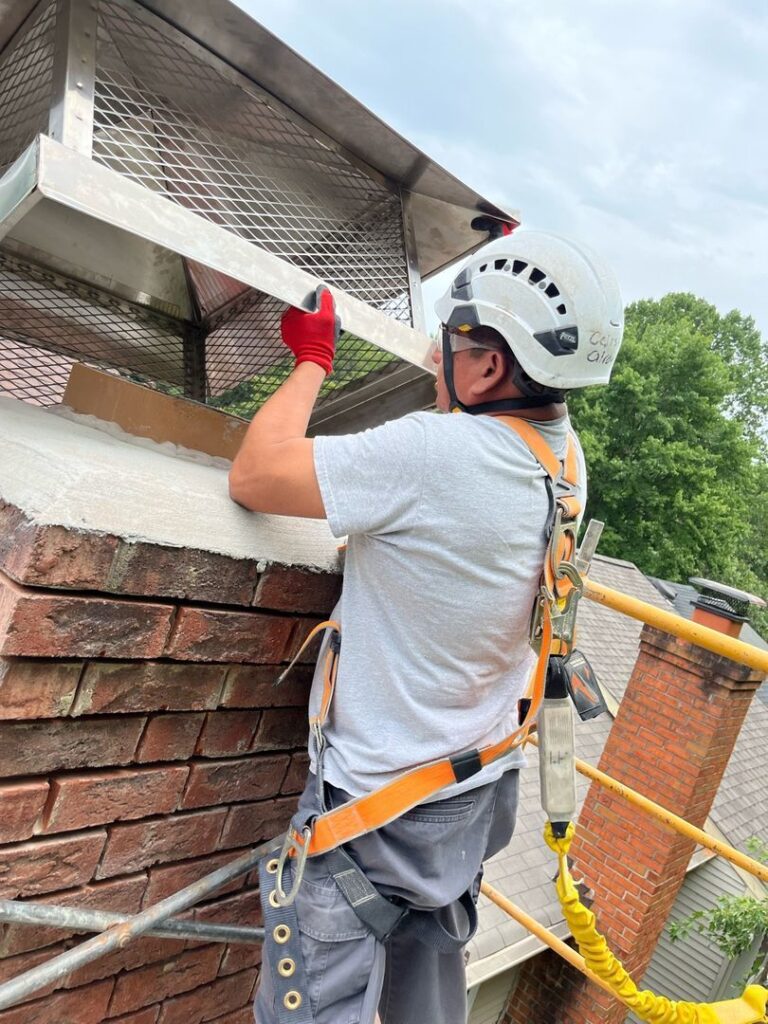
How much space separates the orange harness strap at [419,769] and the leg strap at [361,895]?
33mm

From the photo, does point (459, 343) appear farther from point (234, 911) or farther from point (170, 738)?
point (234, 911)

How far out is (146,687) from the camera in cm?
141

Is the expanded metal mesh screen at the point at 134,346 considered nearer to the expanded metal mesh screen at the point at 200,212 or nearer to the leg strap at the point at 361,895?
the expanded metal mesh screen at the point at 200,212

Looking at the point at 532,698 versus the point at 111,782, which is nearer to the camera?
the point at 111,782

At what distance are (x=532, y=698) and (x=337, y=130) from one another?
155cm

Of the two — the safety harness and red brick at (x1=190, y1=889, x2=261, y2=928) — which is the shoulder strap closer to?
the safety harness

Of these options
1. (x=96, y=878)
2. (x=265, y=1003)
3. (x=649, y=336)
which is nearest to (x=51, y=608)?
(x=96, y=878)

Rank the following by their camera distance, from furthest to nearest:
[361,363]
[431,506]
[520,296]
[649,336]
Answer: [649,336] → [361,363] → [520,296] → [431,506]

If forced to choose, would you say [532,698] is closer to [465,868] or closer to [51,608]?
[465,868]

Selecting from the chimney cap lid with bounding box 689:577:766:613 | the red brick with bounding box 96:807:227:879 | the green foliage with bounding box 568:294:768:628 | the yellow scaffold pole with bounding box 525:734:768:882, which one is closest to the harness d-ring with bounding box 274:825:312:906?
the red brick with bounding box 96:807:227:879

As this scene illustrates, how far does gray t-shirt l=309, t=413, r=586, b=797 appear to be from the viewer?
1365mm

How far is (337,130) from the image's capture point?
2002mm

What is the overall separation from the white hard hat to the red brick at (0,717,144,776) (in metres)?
1.08

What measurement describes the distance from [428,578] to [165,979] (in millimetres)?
1116
